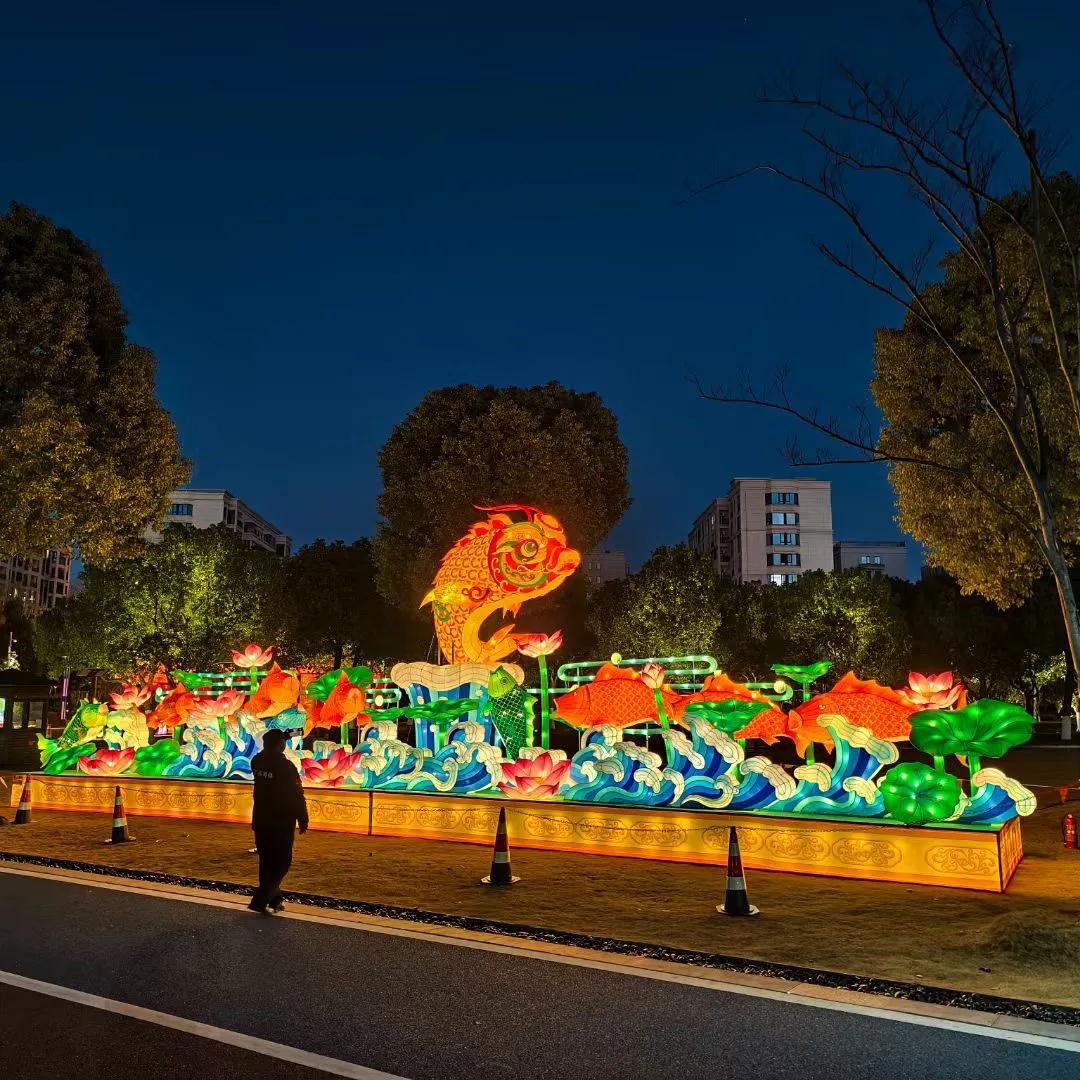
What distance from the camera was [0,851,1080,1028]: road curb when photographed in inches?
188

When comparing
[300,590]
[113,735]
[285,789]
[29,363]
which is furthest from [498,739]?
[300,590]

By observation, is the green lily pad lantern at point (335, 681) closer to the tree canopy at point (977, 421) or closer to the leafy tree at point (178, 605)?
the tree canopy at point (977, 421)

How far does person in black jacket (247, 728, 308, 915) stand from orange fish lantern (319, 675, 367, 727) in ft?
15.9

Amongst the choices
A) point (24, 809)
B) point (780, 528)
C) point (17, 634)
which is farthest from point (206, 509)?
point (24, 809)

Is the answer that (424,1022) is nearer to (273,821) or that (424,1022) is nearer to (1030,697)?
(273,821)

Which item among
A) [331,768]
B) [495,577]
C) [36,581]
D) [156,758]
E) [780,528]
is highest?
[780,528]

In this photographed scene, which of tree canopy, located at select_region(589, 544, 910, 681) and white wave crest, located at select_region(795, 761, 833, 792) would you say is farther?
tree canopy, located at select_region(589, 544, 910, 681)

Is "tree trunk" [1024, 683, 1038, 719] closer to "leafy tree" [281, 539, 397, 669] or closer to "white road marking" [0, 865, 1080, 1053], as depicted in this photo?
"leafy tree" [281, 539, 397, 669]

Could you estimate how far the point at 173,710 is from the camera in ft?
45.4

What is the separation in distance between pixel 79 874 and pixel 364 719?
13.7 feet

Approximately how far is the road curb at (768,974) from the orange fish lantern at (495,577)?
4762 millimetres

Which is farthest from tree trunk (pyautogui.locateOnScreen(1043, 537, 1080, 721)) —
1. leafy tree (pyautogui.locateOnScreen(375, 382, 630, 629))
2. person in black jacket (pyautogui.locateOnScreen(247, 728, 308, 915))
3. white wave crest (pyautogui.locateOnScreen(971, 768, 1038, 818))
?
leafy tree (pyautogui.locateOnScreen(375, 382, 630, 629))

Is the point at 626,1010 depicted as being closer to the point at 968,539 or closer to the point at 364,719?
the point at 364,719

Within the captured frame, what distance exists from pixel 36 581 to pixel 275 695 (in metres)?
106
